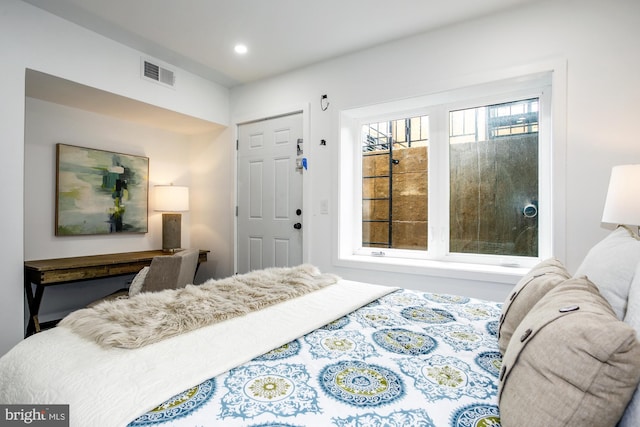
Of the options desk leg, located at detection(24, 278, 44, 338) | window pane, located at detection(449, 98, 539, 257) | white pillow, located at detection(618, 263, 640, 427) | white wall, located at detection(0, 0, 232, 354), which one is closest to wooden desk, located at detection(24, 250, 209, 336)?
desk leg, located at detection(24, 278, 44, 338)

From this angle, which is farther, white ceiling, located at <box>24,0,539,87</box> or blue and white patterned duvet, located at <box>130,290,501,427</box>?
white ceiling, located at <box>24,0,539,87</box>

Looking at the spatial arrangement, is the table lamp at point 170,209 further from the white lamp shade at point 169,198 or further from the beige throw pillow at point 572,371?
the beige throw pillow at point 572,371

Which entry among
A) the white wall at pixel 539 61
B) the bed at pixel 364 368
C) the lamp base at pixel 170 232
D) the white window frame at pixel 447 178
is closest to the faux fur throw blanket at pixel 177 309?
the bed at pixel 364 368

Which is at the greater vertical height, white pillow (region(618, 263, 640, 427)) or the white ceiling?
the white ceiling

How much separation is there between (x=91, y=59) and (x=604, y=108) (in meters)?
Answer: 3.80

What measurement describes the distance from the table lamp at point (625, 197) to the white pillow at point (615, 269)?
0.63 metres

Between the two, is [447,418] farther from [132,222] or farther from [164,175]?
[164,175]

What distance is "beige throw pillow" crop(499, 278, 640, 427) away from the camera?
56 cm

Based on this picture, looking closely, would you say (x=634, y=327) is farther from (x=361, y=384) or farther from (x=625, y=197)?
(x=625, y=197)

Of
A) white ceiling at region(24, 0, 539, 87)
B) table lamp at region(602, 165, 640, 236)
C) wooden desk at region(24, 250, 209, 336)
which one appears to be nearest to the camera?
table lamp at region(602, 165, 640, 236)

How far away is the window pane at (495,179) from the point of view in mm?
2541

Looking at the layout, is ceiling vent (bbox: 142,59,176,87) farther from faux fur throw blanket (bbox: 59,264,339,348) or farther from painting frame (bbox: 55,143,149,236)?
faux fur throw blanket (bbox: 59,264,339,348)

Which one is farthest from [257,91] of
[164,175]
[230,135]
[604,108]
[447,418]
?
[447,418]

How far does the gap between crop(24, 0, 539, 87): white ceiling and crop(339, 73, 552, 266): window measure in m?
0.58
